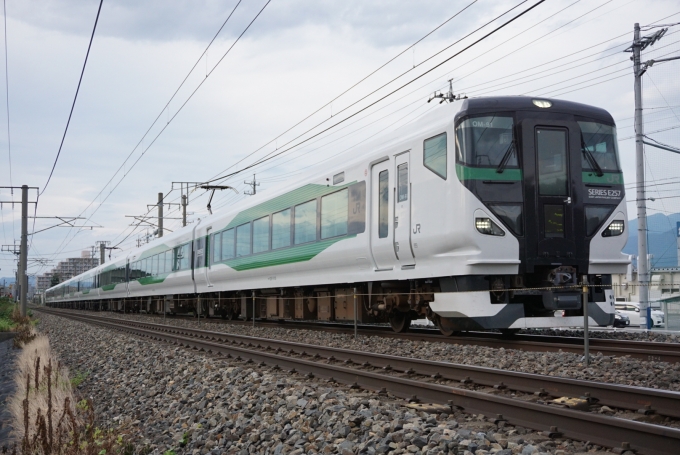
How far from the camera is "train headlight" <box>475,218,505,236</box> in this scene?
8.72m

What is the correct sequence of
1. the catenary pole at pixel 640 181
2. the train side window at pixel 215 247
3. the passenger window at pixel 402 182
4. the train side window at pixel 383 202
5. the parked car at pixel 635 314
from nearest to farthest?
the passenger window at pixel 402 182
the train side window at pixel 383 202
the catenary pole at pixel 640 181
the train side window at pixel 215 247
the parked car at pixel 635 314

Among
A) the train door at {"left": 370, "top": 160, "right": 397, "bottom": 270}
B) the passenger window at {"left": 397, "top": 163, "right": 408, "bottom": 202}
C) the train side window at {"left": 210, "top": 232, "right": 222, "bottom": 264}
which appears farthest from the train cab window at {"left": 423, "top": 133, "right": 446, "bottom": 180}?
the train side window at {"left": 210, "top": 232, "right": 222, "bottom": 264}

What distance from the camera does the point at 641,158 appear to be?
19.8 metres

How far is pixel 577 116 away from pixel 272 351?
567cm

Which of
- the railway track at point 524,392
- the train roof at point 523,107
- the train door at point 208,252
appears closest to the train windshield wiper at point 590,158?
the train roof at point 523,107

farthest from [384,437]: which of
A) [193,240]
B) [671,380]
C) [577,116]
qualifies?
[193,240]

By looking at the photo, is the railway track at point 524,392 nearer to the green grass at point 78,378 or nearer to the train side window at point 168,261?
the green grass at point 78,378

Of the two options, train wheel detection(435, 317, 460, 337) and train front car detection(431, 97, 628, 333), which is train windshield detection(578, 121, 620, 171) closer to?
train front car detection(431, 97, 628, 333)

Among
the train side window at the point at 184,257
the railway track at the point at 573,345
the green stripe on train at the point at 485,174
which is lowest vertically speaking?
the railway track at the point at 573,345

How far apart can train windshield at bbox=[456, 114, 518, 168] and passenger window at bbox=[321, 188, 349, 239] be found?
3442 mm

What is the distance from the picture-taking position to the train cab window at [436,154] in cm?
919

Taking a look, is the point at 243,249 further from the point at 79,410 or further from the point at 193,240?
the point at 79,410

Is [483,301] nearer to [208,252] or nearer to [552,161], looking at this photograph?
[552,161]

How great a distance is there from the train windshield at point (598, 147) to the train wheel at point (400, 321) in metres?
3.97
